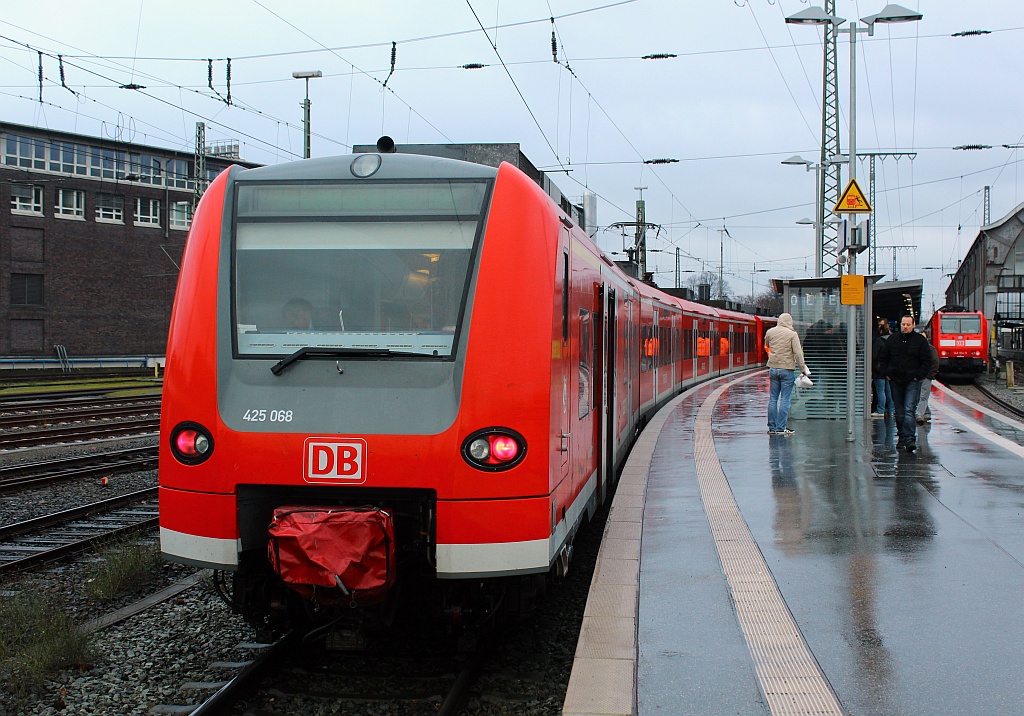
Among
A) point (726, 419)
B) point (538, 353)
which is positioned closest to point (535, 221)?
point (538, 353)

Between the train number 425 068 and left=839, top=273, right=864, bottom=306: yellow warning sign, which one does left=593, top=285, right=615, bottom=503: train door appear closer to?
the train number 425 068

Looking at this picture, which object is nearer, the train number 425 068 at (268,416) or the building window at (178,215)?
the train number 425 068 at (268,416)

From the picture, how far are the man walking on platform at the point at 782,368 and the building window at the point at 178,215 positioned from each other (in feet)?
156

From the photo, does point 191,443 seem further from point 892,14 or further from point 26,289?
point 26,289

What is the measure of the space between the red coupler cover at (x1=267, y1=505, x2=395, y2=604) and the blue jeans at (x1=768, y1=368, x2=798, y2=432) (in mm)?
9594

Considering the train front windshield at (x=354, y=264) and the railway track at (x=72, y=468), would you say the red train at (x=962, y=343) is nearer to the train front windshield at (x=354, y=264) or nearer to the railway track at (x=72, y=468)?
the railway track at (x=72, y=468)

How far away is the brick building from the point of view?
48688 millimetres

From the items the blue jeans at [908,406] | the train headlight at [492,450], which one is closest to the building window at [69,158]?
the blue jeans at [908,406]

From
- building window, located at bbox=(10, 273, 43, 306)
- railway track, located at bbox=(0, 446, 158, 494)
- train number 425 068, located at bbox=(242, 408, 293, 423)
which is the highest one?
building window, located at bbox=(10, 273, 43, 306)

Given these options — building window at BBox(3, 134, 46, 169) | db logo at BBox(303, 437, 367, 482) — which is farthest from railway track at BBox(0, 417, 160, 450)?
building window at BBox(3, 134, 46, 169)

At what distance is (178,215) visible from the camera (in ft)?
184

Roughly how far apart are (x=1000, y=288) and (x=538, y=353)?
209ft

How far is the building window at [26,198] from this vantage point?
48.5 m

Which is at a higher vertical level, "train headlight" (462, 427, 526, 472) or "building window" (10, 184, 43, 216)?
"building window" (10, 184, 43, 216)
